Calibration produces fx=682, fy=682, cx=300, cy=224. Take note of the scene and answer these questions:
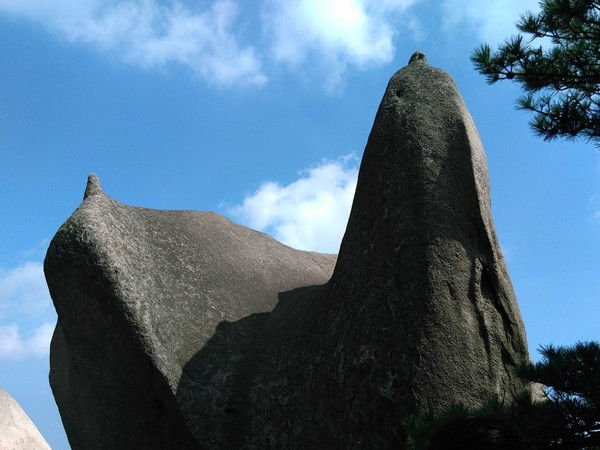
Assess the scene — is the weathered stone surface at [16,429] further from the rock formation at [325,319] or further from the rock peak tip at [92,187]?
the rock peak tip at [92,187]

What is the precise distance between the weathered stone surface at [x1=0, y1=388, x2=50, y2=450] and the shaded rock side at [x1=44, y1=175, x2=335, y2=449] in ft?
11.4

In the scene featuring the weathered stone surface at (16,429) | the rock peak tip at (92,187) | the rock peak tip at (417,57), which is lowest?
the weathered stone surface at (16,429)

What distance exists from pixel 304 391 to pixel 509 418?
1.64 metres

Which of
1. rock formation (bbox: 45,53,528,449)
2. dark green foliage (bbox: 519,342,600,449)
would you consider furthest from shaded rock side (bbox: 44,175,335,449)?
dark green foliage (bbox: 519,342,600,449)

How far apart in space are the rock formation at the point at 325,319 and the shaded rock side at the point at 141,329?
0.01 m

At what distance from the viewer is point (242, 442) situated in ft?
14.4

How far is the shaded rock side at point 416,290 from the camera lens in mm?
3666

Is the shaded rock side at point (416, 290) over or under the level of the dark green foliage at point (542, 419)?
over

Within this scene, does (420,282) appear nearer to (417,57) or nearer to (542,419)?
(542,419)

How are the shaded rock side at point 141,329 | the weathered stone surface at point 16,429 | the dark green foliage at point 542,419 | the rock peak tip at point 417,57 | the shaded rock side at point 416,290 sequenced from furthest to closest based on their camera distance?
the weathered stone surface at point 16,429
the rock peak tip at point 417,57
the shaded rock side at point 141,329
the shaded rock side at point 416,290
the dark green foliage at point 542,419

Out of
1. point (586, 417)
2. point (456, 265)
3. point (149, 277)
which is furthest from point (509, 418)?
point (149, 277)

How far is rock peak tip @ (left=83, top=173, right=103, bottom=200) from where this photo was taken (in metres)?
5.10

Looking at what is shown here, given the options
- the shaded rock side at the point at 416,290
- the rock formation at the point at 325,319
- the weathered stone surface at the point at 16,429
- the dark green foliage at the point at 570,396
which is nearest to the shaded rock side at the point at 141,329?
the rock formation at the point at 325,319

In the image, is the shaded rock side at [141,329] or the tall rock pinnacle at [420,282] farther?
the shaded rock side at [141,329]
